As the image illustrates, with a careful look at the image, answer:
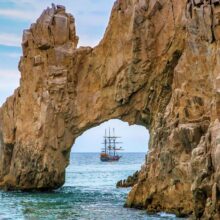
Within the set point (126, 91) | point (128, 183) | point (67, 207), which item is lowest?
point (67, 207)

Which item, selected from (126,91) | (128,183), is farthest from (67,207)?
(128,183)

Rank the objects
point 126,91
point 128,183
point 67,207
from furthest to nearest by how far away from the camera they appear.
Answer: point 128,183 → point 126,91 → point 67,207

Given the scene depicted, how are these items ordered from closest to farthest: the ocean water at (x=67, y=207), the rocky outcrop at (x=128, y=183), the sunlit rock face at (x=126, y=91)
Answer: the sunlit rock face at (x=126, y=91), the ocean water at (x=67, y=207), the rocky outcrop at (x=128, y=183)

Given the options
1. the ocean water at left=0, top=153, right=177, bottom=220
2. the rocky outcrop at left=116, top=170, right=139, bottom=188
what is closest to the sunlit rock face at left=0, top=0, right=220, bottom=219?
the ocean water at left=0, top=153, right=177, bottom=220

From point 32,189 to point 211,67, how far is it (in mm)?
25657

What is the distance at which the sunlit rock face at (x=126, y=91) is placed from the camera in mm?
34969

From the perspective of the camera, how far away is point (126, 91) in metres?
48.7

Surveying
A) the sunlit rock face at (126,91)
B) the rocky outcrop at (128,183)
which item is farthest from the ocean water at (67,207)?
the rocky outcrop at (128,183)

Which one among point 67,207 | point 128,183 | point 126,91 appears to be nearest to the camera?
point 67,207

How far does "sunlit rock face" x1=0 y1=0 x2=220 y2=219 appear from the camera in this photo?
115 feet

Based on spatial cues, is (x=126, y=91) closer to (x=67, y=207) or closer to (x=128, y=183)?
(x=67, y=207)

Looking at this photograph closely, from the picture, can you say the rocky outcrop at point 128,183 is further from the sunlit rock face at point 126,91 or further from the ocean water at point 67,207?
the sunlit rock face at point 126,91

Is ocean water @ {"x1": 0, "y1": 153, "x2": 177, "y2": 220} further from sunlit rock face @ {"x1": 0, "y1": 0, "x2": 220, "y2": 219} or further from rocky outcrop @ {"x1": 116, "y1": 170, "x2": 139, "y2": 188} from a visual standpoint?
rocky outcrop @ {"x1": 116, "y1": 170, "x2": 139, "y2": 188}

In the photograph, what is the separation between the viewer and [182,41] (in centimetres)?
4553
